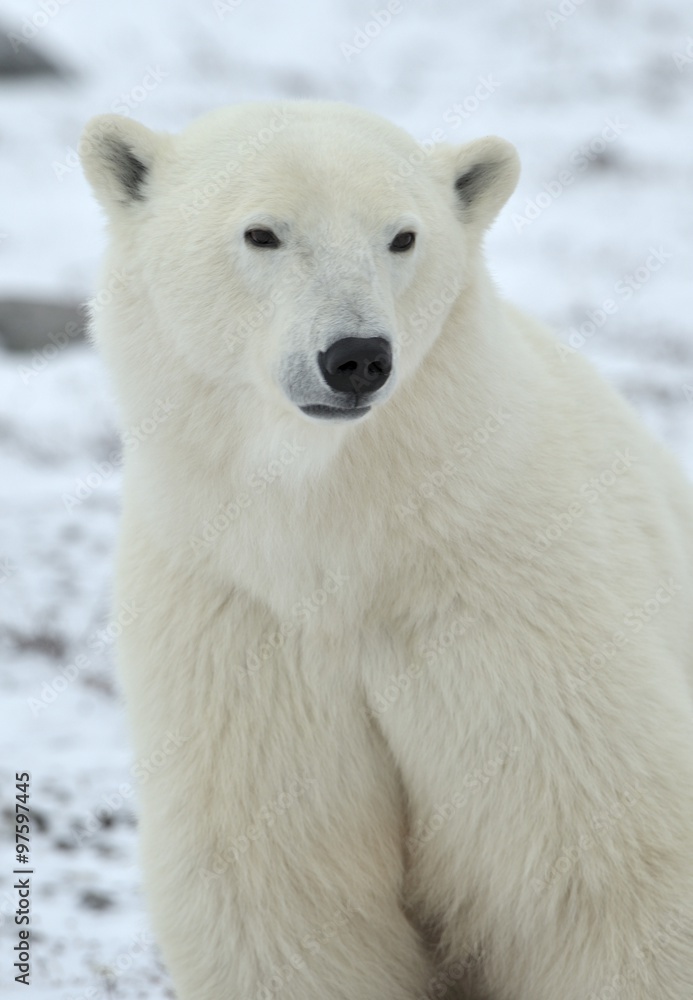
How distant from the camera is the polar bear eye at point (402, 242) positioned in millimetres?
2752

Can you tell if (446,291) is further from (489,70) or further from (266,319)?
(489,70)

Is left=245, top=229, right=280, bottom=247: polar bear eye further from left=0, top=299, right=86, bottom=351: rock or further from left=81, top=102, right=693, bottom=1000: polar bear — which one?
left=0, top=299, right=86, bottom=351: rock

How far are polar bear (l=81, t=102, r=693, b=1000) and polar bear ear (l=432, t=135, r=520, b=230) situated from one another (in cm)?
2

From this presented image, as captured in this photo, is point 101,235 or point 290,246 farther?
point 101,235

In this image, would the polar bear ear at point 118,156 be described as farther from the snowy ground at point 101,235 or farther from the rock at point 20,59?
the rock at point 20,59

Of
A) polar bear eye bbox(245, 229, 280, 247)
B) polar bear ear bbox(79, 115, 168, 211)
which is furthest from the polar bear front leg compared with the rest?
polar bear ear bbox(79, 115, 168, 211)

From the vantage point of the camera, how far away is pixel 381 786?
9.78 feet

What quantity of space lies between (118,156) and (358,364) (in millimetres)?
1017

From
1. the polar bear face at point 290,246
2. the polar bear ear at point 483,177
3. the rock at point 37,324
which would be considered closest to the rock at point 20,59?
the rock at point 37,324

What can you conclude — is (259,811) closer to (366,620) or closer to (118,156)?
(366,620)

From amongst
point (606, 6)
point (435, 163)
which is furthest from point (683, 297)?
point (606, 6)

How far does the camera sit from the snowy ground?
4625 millimetres

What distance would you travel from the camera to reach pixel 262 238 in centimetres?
270

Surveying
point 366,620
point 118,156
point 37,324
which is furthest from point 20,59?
point 366,620
